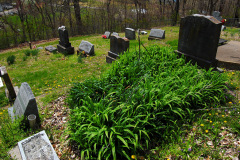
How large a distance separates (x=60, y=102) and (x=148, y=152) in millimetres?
2989

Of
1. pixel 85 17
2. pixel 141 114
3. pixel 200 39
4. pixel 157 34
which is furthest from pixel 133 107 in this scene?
pixel 85 17

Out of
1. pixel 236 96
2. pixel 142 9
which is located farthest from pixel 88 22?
pixel 236 96

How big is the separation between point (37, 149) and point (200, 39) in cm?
542

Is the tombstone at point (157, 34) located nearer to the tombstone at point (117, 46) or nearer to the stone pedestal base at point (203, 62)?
the tombstone at point (117, 46)

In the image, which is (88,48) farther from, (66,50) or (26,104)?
(26,104)

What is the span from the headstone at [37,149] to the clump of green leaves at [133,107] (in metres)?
0.44

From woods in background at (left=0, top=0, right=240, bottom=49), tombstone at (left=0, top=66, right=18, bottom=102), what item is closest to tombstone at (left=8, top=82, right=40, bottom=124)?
tombstone at (left=0, top=66, right=18, bottom=102)

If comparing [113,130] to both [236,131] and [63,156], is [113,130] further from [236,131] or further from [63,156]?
[236,131]

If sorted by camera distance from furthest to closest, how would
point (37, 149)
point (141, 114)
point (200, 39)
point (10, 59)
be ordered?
point (10, 59)
point (200, 39)
point (141, 114)
point (37, 149)

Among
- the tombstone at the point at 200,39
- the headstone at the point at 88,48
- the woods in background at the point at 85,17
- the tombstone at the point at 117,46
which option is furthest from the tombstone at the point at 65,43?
the woods in background at the point at 85,17

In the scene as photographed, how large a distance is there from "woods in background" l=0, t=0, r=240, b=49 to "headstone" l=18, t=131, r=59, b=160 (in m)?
17.4

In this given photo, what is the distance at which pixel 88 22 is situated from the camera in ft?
66.8

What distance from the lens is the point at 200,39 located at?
5582mm

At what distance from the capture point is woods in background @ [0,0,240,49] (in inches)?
731
